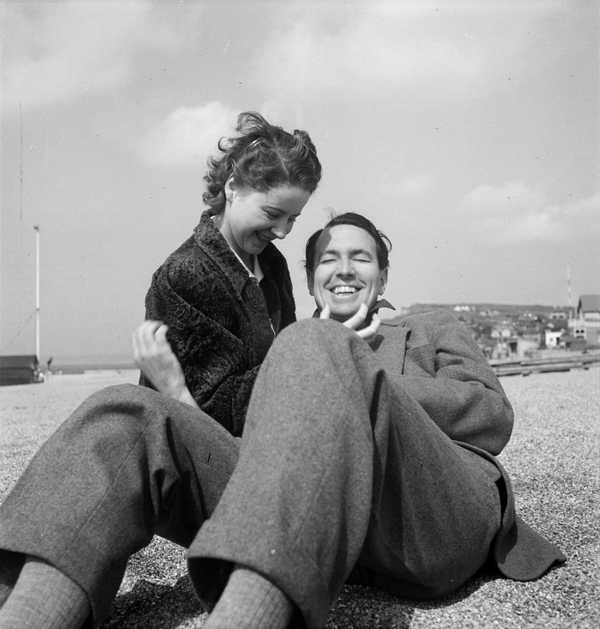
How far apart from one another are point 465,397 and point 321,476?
0.90 metres

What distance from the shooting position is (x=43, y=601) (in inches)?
66.6

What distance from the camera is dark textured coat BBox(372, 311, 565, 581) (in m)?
2.29

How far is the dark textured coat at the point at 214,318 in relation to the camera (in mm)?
2525

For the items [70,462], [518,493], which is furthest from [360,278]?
[518,493]

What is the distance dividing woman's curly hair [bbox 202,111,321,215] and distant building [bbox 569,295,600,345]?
81.7 m

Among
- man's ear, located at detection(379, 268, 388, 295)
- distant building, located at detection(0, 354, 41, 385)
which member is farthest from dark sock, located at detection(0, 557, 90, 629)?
distant building, located at detection(0, 354, 41, 385)

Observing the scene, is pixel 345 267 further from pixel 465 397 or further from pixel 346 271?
pixel 465 397

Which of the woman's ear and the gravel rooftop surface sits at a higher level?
the woman's ear

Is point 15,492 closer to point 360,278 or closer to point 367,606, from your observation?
point 367,606

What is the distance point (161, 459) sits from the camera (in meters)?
1.88

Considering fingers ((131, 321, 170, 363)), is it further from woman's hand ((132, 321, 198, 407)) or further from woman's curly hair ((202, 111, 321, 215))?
woman's curly hair ((202, 111, 321, 215))

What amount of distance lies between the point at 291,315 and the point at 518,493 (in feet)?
7.08

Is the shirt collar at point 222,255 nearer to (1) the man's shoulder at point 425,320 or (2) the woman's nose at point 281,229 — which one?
(2) the woman's nose at point 281,229

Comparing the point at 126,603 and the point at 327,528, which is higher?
the point at 327,528
